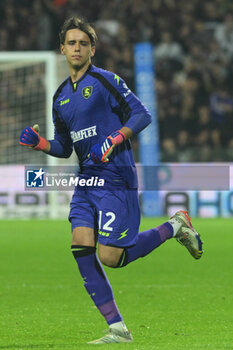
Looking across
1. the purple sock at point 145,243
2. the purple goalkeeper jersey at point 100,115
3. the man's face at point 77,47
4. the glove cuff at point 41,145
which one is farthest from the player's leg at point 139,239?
Result: the man's face at point 77,47

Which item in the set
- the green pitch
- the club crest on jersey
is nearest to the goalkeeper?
the club crest on jersey

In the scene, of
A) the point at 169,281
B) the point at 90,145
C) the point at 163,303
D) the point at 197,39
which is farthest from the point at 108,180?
the point at 197,39

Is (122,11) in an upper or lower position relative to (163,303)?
upper

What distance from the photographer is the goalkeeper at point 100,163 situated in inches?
227

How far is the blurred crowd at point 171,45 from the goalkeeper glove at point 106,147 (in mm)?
13696

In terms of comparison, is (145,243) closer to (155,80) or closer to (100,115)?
(100,115)

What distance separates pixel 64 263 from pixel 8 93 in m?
8.54

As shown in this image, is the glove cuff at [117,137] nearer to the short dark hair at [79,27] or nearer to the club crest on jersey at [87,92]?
the club crest on jersey at [87,92]

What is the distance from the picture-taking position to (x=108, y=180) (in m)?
5.88

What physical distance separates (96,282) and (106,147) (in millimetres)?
889

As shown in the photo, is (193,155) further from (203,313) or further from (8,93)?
(203,313)

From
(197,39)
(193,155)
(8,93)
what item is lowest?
(193,155)

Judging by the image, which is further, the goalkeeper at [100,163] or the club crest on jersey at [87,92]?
the club crest on jersey at [87,92]

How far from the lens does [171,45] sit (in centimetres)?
2227
